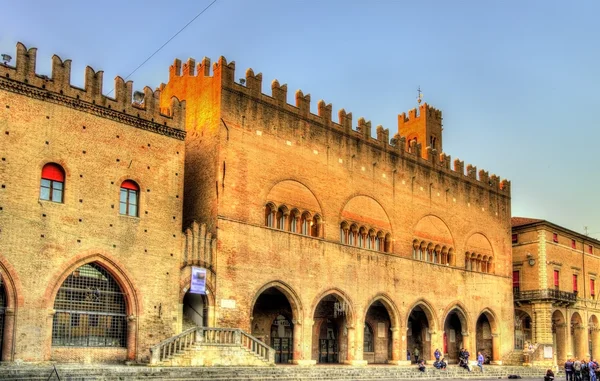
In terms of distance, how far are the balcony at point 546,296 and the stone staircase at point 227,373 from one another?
38.6 feet

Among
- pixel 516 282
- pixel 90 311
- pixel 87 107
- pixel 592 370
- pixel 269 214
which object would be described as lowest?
pixel 592 370

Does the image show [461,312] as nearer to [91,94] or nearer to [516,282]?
[516,282]

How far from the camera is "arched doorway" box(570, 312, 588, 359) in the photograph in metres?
49.9

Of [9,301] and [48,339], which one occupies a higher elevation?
[9,301]

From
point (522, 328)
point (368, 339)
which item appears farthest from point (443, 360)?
point (522, 328)

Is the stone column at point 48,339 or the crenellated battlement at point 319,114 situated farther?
the crenellated battlement at point 319,114

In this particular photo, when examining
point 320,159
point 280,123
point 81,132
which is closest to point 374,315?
point 320,159

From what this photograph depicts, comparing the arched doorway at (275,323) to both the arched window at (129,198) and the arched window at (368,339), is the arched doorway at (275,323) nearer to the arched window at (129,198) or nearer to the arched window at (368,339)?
the arched window at (368,339)

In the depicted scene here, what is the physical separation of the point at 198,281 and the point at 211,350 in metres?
2.62

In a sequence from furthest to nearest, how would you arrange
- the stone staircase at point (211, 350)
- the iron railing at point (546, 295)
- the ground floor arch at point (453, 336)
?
the iron railing at point (546, 295) → the ground floor arch at point (453, 336) → the stone staircase at point (211, 350)

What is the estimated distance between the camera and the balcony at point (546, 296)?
4609 centimetres

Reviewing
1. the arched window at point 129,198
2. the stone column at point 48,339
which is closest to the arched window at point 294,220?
the arched window at point 129,198

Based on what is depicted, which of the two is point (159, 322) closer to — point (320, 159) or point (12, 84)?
point (12, 84)

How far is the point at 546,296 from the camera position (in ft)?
151
